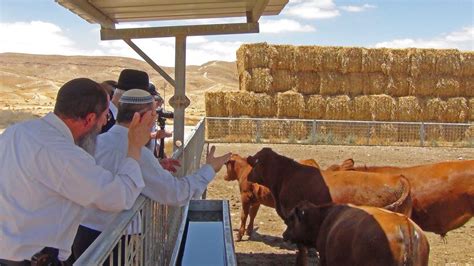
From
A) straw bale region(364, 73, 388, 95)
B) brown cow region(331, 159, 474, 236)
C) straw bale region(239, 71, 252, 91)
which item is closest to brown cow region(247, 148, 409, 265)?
brown cow region(331, 159, 474, 236)

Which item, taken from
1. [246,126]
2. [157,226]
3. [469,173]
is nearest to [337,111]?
[246,126]

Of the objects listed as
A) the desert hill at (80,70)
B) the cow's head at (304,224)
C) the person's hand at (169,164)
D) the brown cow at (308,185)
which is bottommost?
the cow's head at (304,224)

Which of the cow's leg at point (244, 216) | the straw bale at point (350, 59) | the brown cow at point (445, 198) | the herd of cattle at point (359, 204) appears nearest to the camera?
the herd of cattle at point (359, 204)

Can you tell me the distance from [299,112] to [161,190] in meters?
21.2

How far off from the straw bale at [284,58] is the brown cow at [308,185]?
54.1 ft

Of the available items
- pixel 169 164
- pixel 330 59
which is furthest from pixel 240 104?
pixel 169 164

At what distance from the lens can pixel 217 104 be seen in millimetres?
24266

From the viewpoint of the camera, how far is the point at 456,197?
7438 mm

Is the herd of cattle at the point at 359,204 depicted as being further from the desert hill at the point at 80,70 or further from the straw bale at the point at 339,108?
the desert hill at the point at 80,70

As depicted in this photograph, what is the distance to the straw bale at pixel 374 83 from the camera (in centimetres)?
2522

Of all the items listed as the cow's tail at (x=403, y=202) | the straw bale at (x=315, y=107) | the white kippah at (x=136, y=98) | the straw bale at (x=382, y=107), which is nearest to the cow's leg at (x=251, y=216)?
the cow's tail at (x=403, y=202)

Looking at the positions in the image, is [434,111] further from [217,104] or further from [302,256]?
[302,256]

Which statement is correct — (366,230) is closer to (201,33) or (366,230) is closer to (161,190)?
(161,190)

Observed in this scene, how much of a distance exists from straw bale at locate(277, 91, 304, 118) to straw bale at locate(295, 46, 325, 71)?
1.33m
